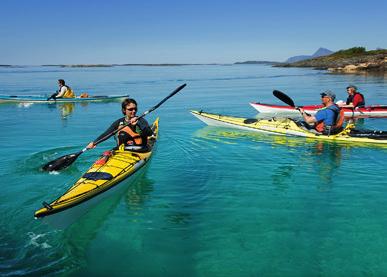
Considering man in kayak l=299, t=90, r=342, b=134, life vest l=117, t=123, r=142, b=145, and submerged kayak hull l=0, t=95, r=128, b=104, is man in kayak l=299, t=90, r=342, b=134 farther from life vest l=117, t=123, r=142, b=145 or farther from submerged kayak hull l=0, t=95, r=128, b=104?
submerged kayak hull l=0, t=95, r=128, b=104

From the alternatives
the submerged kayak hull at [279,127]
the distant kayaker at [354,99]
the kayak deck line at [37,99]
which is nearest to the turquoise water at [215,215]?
the submerged kayak hull at [279,127]

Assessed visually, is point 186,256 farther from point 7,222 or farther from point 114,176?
point 7,222

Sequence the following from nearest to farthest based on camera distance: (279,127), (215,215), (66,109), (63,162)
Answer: (215,215) < (63,162) < (279,127) < (66,109)

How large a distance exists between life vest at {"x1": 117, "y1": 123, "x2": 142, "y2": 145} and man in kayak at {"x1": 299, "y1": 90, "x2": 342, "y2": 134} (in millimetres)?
6494

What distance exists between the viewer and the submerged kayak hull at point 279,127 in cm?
1246

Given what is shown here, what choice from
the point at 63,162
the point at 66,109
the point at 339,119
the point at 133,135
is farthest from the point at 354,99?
the point at 66,109

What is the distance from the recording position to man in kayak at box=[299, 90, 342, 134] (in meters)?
12.1

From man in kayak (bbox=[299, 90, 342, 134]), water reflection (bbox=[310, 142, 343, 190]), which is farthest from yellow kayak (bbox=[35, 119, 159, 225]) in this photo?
man in kayak (bbox=[299, 90, 342, 134])

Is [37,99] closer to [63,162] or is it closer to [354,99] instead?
[63,162]

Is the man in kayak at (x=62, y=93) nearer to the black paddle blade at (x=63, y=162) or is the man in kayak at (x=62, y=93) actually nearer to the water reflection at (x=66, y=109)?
the water reflection at (x=66, y=109)

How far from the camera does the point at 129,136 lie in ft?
30.6

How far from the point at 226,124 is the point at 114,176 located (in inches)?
358

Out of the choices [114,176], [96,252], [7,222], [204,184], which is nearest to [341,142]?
[204,184]

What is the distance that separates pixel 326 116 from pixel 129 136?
275 inches
